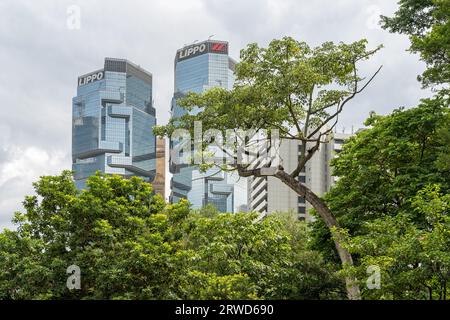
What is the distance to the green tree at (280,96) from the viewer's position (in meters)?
25.5

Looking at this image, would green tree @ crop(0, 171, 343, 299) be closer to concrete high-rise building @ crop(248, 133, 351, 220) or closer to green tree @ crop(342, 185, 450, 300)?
green tree @ crop(342, 185, 450, 300)

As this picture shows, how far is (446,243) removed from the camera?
1512cm

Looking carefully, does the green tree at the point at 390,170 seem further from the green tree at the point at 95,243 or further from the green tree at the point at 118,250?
the green tree at the point at 95,243

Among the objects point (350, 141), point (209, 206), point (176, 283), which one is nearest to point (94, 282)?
point (176, 283)

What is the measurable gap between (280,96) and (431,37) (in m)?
5.45

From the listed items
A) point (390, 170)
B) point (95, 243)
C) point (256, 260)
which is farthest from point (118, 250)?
point (390, 170)

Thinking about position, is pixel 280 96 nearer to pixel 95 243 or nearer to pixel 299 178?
pixel 95 243

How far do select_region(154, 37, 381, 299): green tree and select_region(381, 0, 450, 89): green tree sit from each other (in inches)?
95.1

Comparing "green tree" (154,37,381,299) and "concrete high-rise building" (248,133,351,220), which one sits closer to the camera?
"green tree" (154,37,381,299)

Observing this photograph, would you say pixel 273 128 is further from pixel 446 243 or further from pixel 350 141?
pixel 446 243

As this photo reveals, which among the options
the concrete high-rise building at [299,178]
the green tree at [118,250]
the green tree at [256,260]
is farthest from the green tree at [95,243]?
the concrete high-rise building at [299,178]

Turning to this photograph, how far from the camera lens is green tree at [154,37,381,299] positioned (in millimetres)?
25500

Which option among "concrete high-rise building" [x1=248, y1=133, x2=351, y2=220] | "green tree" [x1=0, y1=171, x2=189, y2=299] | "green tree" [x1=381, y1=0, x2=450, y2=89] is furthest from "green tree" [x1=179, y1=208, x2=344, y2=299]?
"concrete high-rise building" [x1=248, y1=133, x2=351, y2=220]

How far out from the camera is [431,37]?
23.2 meters
